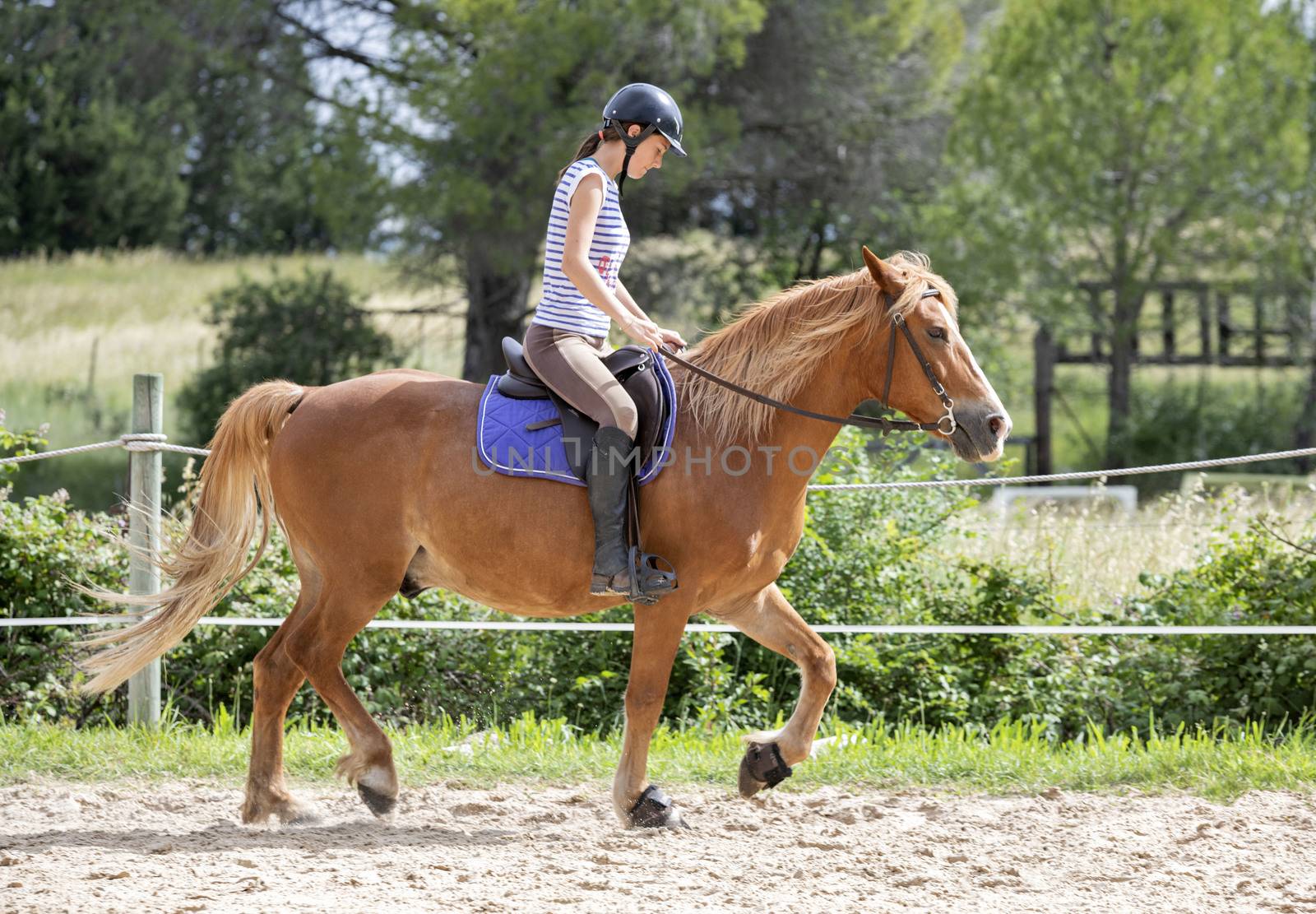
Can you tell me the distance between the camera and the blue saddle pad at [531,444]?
4.57 meters

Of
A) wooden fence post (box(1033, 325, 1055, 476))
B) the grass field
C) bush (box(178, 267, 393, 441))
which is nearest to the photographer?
bush (box(178, 267, 393, 441))

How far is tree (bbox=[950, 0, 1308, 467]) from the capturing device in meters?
15.1

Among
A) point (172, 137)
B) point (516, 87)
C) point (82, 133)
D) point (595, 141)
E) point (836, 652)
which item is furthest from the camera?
point (82, 133)

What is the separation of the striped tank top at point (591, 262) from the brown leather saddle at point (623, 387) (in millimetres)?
168

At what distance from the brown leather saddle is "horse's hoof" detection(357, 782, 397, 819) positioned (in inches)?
56.3

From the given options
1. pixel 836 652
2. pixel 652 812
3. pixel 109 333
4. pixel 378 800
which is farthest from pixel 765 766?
pixel 109 333

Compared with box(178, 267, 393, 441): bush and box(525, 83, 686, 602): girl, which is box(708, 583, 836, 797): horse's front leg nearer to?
box(525, 83, 686, 602): girl

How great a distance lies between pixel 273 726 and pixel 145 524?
1.64 meters

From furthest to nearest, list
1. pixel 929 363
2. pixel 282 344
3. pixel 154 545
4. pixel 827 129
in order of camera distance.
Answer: pixel 827 129
pixel 282 344
pixel 154 545
pixel 929 363

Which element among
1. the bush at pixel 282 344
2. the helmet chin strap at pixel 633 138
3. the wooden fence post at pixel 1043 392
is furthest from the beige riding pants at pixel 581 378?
the wooden fence post at pixel 1043 392

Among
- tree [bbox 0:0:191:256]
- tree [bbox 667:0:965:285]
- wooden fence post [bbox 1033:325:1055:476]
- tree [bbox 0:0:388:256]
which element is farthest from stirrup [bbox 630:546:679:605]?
wooden fence post [bbox 1033:325:1055:476]

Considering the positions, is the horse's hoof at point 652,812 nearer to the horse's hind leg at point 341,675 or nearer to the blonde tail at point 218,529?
the horse's hind leg at point 341,675

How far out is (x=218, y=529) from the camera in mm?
5062

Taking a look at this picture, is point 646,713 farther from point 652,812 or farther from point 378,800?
point 378,800
